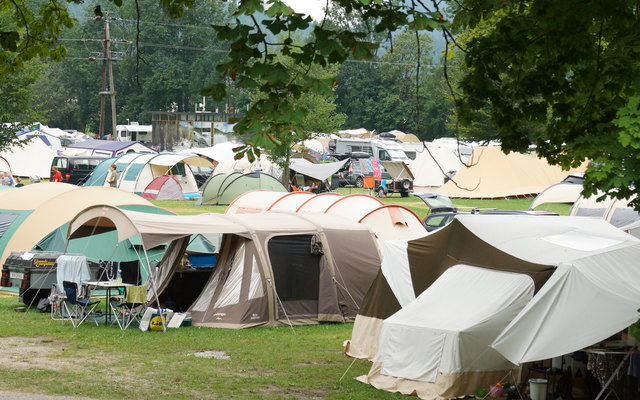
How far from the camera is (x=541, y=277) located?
970 centimetres

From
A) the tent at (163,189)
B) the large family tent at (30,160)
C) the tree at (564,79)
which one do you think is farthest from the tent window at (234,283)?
the large family tent at (30,160)

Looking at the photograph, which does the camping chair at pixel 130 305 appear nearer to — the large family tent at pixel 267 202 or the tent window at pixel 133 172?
the large family tent at pixel 267 202

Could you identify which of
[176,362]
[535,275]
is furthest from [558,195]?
[535,275]

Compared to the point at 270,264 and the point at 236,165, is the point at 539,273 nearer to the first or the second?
the point at 270,264

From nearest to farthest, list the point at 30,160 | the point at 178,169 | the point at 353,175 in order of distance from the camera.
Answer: the point at 178,169 → the point at 353,175 → the point at 30,160

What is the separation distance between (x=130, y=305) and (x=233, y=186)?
21558 millimetres

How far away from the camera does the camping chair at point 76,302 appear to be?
1411 cm

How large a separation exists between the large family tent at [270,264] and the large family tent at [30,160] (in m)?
35.7

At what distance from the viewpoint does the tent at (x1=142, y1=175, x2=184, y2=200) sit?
3753 centimetres

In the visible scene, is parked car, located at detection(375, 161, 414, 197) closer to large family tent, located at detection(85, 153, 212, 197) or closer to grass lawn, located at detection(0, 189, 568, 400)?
large family tent, located at detection(85, 153, 212, 197)

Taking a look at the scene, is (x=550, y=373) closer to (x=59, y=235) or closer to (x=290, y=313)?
(x=290, y=313)

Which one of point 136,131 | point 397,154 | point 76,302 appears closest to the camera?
point 76,302

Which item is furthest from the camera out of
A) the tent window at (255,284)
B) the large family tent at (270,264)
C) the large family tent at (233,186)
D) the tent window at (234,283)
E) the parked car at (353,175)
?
the parked car at (353,175)

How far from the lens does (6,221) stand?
18188 millimetres
